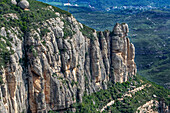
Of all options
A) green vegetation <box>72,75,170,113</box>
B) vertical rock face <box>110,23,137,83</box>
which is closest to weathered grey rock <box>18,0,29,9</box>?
green vegetation <box>72,75,170,113</box>

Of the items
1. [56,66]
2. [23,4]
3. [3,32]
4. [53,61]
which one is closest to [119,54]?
[56,66]

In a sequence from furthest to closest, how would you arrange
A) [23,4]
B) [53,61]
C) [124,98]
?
1. [124,98]
2. [23,4]
3. [53,61]

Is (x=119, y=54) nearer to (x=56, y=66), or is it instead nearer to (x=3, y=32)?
(x=56, y=66)

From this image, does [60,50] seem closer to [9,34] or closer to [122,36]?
[9,34]

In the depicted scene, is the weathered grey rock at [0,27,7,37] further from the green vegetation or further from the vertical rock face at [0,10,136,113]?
the green vegetation

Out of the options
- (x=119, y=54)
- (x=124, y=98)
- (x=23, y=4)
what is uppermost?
(x=23, y=4)

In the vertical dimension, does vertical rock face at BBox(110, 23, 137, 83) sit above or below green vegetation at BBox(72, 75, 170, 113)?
above

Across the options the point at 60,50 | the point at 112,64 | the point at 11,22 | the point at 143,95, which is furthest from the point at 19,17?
the point at 143,95

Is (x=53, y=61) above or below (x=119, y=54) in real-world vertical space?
above
